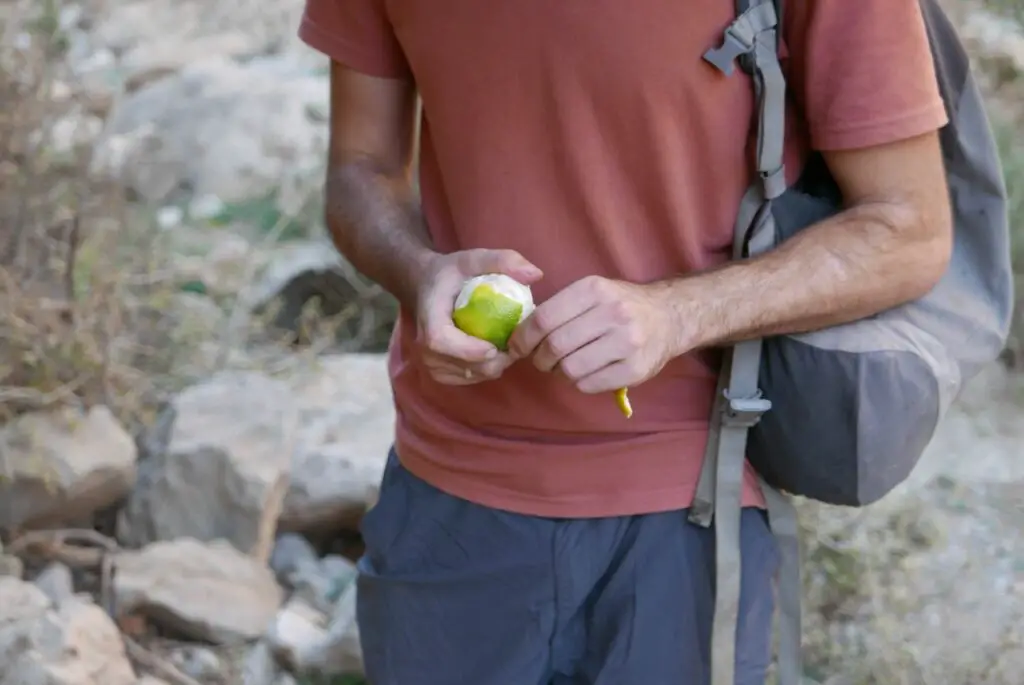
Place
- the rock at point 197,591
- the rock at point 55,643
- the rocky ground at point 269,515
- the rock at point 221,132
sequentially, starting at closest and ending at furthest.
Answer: the rock at point 55,643 → the rocky ground at point 269,515 → the rock at point 197,591 → the rock at point 221,132

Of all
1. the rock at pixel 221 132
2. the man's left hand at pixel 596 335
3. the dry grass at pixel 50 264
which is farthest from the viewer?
the rock at pixel 221 132

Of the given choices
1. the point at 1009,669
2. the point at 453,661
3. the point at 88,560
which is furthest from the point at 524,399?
the point at 88,560

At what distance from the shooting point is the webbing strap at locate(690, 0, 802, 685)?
1.61 metres

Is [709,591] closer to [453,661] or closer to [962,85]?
[453,661]

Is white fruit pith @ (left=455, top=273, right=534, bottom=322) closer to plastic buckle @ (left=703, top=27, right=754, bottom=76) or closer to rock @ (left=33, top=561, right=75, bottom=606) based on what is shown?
plastic buckle @ (left=703, top=27, right=754, bottom=76)

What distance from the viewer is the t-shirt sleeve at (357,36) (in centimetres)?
194

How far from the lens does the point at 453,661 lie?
6.30 feet

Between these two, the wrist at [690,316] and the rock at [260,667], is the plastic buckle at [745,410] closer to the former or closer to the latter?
the wrist at [690,316]

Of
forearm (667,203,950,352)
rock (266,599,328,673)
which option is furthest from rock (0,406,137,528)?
forearm (667,203,950,352)

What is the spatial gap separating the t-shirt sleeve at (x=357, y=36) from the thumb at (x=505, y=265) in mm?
481

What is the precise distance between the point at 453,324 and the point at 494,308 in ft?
0.23

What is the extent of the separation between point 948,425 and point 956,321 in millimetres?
2174

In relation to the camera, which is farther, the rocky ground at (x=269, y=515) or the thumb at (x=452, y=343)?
the rocky ground at (x=269, y=515)

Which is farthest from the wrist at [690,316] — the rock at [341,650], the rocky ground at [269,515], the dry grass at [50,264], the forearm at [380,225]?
the dry grass at [50,264]
